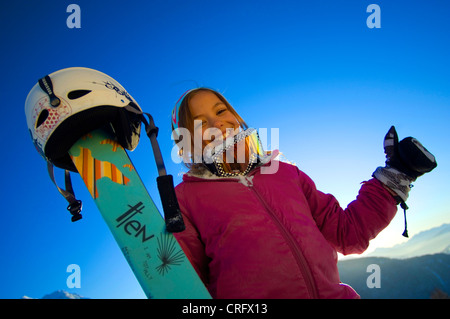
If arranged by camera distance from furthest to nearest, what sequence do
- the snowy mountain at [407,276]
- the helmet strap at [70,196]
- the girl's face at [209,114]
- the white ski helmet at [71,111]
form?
the snowy mountain at [407,276] < the girl's face at [209,114] < the helmet strap at [70,196] < the white ski helmet at [71,111]

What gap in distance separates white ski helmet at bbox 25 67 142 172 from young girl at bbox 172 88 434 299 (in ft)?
1.95

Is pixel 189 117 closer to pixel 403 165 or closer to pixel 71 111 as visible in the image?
pixel 71 111

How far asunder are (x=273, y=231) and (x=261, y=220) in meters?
0.10

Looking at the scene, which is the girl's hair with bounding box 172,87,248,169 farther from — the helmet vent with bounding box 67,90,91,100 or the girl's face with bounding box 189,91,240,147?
the helmet vent with bounding box 67,90,91,100

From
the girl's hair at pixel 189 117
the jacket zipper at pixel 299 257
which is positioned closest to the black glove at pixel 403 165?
the jacket zipper at pixel 299 257

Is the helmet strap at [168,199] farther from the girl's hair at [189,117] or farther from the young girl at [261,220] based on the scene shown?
the girl's hair at [189,117]

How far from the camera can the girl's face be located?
2100 millimetres

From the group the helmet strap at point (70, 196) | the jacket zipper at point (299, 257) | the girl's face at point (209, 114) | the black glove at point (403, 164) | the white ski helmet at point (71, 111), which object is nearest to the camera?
the jacket zipper at point (299, 257)

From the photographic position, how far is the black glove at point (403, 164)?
5.74 ft

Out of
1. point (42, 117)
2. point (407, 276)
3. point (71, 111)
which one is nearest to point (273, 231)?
point (71, 111)

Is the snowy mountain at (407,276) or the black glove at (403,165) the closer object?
the black glove at (403,165)

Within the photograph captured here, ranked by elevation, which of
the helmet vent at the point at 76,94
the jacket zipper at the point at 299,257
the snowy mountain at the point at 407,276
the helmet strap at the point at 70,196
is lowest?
the snowy mountain at the point at 407,276

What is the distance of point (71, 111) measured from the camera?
1.61 metres
